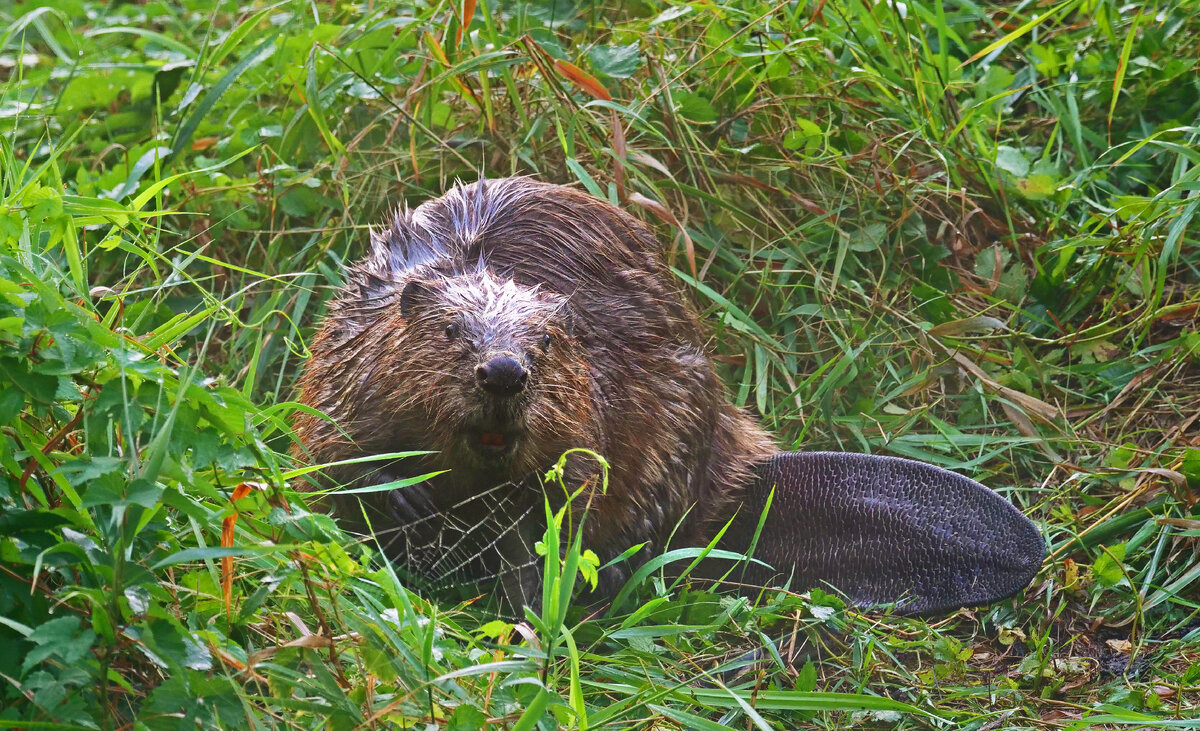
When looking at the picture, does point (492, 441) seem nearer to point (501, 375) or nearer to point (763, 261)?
point (501, 375)

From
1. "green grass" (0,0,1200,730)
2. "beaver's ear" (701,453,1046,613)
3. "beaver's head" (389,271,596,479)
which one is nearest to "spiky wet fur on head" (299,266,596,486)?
"beaver's head" (389,271,596,479)

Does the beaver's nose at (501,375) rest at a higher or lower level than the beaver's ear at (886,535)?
higher

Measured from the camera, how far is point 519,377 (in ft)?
6.63

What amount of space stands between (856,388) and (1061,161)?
93 cm

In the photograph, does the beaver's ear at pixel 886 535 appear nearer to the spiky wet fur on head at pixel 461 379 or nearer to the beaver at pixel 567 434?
the beaver at pixel 567 434

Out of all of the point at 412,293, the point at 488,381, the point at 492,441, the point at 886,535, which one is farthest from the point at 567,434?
the point at 886,535

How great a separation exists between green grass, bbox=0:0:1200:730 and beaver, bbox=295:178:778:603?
0.57 ft

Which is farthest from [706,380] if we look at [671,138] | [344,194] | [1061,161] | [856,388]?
[1061,161]

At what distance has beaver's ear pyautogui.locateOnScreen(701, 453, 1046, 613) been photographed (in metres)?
2.29

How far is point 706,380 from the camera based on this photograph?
263cm

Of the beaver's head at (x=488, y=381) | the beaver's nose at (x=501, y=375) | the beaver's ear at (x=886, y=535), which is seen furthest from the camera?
the beaver's ear at (x=886, y=535)

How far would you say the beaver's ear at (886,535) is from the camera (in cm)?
229

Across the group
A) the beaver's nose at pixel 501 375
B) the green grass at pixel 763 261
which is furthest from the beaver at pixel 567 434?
the green grass at pixel 763 261

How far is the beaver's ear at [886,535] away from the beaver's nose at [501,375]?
26.1 inches
